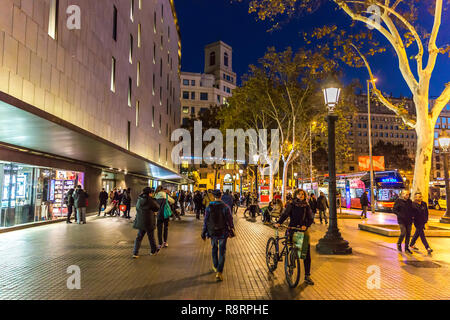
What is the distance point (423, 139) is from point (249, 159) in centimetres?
3243

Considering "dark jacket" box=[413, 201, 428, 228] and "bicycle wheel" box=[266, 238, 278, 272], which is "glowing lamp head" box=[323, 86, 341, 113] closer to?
"dark jacket" box=[413, 201, 428, 228]

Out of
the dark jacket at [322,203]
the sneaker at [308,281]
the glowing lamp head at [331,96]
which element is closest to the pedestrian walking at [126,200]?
the dark jacket at [322,203]

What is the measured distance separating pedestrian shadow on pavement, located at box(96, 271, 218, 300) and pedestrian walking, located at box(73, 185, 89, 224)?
11.9 m

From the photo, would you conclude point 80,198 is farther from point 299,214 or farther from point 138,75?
point 138,75

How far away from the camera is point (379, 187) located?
30.0m

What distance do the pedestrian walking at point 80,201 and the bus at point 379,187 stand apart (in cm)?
2222

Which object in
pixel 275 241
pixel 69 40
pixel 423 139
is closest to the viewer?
pixel 275 241

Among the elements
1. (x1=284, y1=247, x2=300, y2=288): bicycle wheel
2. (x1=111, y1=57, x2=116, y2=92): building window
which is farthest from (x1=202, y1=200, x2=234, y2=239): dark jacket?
(x1=111, y1=57, x2=116, y2=92): building window

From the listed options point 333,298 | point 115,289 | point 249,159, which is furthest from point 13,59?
point 249,159

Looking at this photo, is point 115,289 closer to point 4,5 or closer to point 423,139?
point 4,5

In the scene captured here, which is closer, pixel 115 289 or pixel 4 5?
pixel 115 289

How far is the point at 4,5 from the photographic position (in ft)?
35.5

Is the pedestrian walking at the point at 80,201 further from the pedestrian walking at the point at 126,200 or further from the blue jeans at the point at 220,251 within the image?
the blue jeans at the point at 220,251

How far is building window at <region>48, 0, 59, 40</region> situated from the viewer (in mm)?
14062
